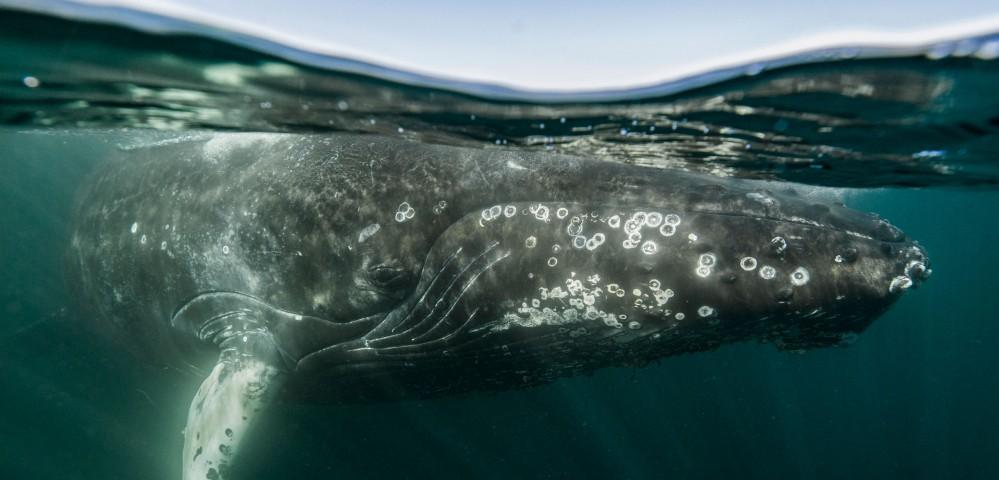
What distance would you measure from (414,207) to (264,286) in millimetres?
2140

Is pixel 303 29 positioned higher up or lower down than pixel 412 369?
higher up

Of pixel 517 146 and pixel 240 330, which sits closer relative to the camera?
pixel 240 330

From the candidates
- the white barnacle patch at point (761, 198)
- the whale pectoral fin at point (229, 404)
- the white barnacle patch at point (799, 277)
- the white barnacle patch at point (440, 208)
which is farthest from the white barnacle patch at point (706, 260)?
the whale pectoral fin at point (229, 404)

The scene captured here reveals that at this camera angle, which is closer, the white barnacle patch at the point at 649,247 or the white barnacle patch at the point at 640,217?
the white barnacle patch at the point at 649,247

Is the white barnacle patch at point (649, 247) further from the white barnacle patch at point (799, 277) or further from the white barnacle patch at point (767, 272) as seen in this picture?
the white barnacle patch at point (799, 277)

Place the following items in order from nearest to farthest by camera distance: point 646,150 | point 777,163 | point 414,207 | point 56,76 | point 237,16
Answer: point 237,16
point 414,207
point 56,76
point 646,150
point 777,163

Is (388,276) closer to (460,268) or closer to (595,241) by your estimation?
(460,268)

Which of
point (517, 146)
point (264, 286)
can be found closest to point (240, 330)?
point (264, 286)

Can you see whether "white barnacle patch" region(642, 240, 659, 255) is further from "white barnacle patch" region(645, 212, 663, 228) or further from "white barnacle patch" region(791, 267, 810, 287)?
"white barnacle patch" region(791, 267, 810, 287)

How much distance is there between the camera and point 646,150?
9.02 meters

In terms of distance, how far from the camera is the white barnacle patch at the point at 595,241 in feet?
18.4

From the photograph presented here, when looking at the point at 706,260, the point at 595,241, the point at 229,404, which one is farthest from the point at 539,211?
the point at 229,404

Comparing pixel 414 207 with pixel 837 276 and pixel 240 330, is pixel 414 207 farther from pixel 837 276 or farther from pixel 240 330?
pixel 837 276

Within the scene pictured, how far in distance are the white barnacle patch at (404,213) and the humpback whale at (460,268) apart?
24 mm
